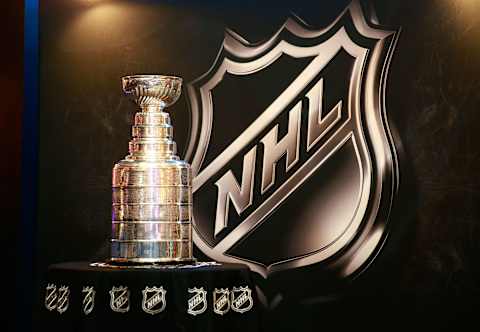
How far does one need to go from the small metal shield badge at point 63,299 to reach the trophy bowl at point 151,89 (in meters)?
0.76

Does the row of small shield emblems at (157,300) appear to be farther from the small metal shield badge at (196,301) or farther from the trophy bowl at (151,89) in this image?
the trophy bowl at (151,89)

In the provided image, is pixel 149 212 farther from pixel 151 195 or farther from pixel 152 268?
pixel 152 268

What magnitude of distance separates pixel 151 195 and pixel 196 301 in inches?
18.1

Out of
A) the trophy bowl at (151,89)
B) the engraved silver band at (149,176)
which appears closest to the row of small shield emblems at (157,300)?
the engraved silver band at (149,176)

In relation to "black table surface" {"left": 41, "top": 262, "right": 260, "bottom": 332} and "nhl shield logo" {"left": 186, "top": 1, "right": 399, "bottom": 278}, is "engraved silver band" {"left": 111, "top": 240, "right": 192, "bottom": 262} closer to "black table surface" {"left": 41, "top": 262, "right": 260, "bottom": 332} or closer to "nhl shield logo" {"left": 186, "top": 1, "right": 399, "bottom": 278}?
"black table surface" {"left": 41, "top": 262, "right": 260, "bottom": 332}

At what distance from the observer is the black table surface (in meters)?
3.44

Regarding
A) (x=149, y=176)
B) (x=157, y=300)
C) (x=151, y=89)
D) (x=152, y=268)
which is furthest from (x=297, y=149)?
(x=157, y=300)

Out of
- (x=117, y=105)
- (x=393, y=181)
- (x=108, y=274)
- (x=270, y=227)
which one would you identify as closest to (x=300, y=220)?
(x=270, y=227)

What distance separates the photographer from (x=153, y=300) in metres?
3.43

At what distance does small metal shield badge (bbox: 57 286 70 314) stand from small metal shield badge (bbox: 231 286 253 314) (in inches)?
22.6

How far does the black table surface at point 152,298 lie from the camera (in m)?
3.44

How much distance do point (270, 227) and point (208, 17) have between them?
47.5 inches

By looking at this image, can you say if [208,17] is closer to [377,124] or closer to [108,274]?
[377,124]

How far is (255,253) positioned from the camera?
558 cm
